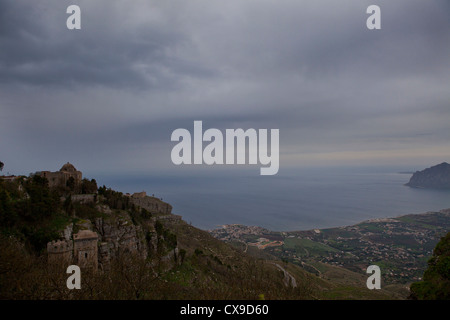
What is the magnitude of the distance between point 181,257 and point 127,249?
334 inches

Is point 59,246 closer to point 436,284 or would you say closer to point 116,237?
point 116,237

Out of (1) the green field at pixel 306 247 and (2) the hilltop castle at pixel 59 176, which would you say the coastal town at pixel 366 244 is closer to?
(1) the green field at pixel 306 247

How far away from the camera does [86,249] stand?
63.2ft

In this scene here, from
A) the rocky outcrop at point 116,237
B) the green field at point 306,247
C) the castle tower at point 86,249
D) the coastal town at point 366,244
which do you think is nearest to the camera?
the castle tower at point 86,249

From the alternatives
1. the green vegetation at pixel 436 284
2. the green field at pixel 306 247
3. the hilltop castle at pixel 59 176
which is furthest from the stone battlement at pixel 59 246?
the green field at pixel 306 247

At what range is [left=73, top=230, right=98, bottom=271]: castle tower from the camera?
18.6m

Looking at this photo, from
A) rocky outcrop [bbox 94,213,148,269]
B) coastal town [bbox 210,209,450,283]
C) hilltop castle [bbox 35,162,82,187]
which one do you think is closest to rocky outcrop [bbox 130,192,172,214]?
coastal town [bbox 210,209,450,283]

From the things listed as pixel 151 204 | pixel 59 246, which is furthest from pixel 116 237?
pixel 151 204

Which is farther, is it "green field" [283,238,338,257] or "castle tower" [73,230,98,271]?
"green field" [283,238,338,257]

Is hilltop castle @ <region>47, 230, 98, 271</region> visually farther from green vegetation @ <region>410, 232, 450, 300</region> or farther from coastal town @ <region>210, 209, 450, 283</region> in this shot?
coastal town @ <region>210, 209, 450, 283</region>

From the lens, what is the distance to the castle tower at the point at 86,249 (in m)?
18.6
